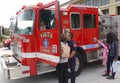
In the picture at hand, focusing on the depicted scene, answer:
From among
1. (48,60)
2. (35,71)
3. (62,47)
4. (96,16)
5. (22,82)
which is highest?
(96,16)

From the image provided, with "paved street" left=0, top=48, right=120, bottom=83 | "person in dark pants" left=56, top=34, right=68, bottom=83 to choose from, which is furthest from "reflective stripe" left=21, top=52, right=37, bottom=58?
"paved street" left=0, top=48, right=120, bottom=83

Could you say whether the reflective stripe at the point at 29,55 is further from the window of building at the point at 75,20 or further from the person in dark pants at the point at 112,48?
the person in dark pants at the point at 112,48

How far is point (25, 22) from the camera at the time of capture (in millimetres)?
6582

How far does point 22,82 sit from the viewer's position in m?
7.25

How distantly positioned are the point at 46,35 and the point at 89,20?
7.66 feet

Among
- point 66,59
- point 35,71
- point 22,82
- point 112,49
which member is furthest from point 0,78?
point 112,49

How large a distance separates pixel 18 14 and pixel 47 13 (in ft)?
4.51

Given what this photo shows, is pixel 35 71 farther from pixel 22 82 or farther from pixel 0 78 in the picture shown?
pixel 0 78

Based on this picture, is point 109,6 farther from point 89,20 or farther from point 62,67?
point 62,67

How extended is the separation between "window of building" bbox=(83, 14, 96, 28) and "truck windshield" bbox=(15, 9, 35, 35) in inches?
79.7

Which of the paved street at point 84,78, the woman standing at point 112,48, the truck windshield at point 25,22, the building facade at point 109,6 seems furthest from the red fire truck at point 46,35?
the building facade at point 109,6

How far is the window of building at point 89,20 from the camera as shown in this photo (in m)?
7.64

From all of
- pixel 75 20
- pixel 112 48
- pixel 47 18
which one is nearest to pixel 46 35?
pixel 47 18

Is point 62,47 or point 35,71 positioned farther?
point 35,71
